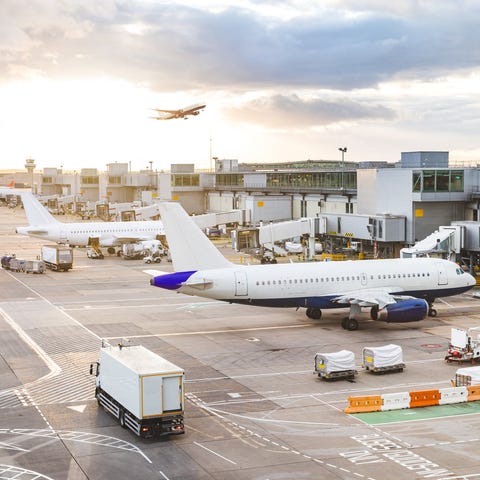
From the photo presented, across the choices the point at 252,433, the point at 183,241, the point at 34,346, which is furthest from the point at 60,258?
the point at 252,433

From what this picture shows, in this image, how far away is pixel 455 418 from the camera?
33844 millimetres

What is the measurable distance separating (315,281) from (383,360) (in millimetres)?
13627

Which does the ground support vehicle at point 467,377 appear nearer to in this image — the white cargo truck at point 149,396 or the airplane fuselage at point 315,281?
the white cargo truck at point 149,396

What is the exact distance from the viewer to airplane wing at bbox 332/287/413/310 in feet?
172

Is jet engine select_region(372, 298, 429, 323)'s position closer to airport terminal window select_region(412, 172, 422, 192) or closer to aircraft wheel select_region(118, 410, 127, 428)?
aircraft wheel select_region(118, 410, 127, 428)

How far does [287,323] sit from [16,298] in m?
26.9

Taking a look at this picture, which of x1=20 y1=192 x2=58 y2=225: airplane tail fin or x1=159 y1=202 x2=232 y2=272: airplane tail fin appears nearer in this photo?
x1=159 y1=202 x2=232 y2=272: airplane tail fin

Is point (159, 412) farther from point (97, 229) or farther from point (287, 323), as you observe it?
point (97, 229)

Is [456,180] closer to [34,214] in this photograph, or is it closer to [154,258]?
[154,258]

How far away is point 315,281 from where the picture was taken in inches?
2119

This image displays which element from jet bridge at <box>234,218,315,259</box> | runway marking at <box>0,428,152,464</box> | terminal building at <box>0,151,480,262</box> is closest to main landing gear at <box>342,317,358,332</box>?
terminal building at <box>0,151,480,262</box>

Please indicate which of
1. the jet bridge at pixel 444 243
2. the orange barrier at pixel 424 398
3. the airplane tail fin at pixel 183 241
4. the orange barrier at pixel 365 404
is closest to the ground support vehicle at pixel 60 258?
the airplane tail fin at pixel 183 241

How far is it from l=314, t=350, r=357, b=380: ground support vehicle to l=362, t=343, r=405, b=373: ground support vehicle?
3.89 feet

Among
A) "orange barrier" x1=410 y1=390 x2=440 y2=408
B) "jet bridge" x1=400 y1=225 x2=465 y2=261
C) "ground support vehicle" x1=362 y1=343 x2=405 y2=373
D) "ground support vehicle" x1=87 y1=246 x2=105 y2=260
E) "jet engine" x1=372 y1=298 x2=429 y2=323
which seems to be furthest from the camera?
"ground support vehicle" x1=87 y1=246 x2=105 y2=260
